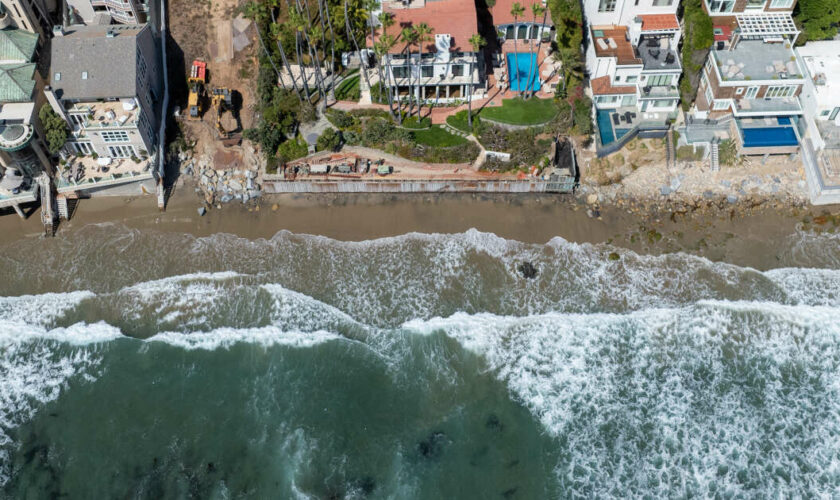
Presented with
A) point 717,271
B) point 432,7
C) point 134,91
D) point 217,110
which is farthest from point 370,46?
point 717,271

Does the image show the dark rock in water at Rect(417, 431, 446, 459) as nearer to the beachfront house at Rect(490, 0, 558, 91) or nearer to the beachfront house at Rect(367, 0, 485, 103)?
the beachfront house at Rect(367, 0, 485, 103)

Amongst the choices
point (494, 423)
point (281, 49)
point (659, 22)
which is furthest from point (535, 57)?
point (494, 423)

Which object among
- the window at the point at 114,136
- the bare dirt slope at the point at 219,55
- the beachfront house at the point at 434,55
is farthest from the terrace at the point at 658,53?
the window at the point at 114,136

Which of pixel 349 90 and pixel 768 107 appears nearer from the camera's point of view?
pixel 768 107

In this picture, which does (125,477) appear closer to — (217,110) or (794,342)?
(217,110)

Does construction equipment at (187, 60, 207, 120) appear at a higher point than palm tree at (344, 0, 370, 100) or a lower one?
lower

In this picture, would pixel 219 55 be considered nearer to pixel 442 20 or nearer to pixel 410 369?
pixel 442 20

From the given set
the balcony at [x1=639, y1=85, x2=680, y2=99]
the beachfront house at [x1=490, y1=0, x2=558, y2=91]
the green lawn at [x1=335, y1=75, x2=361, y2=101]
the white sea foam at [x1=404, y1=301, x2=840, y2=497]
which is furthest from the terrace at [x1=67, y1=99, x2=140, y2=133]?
the balcony at [x1=639, y1=85, x2=680, y2=99]
